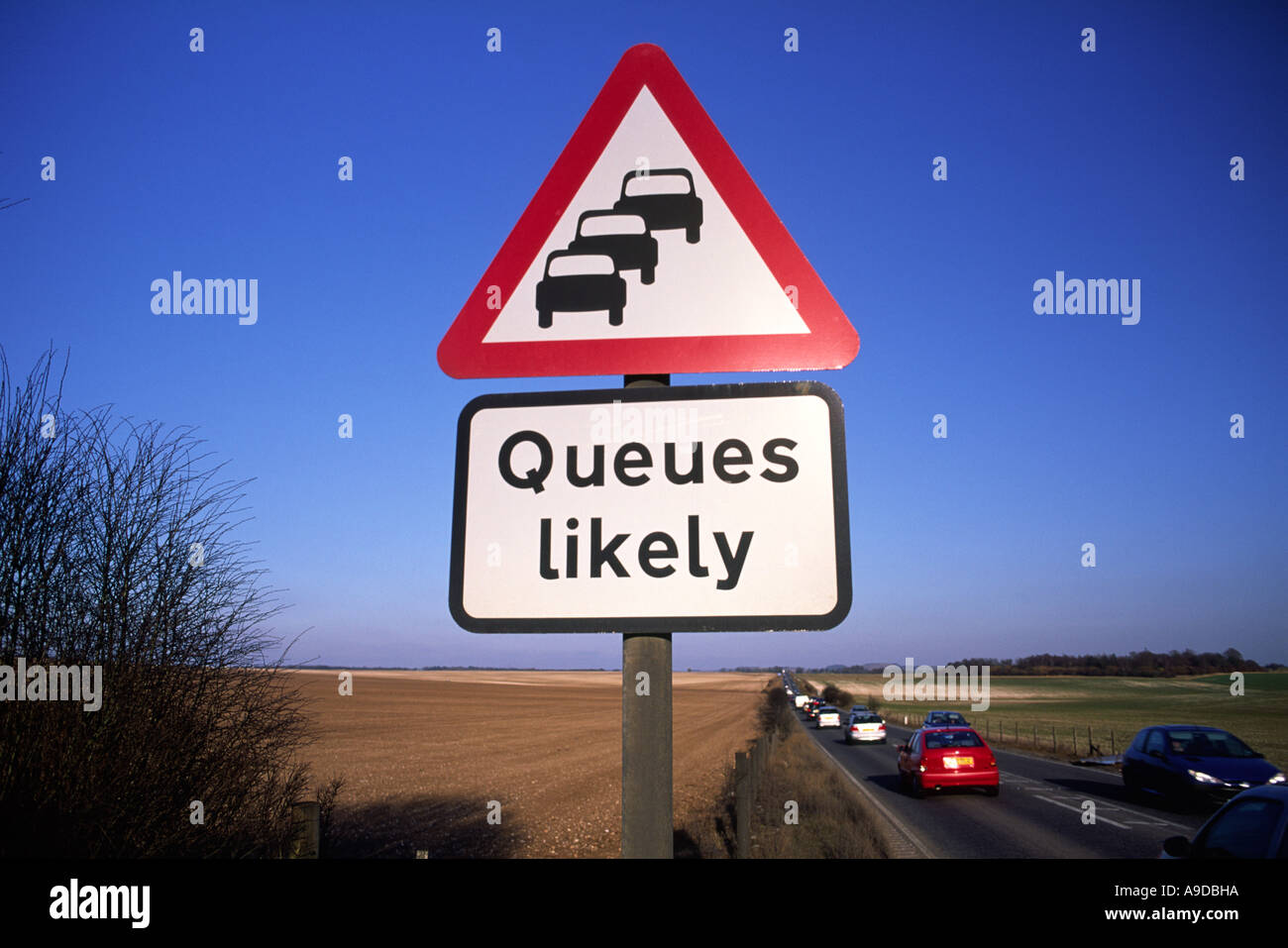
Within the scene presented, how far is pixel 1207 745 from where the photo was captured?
1489 cm

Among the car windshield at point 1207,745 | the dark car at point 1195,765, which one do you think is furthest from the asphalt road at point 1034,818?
the car windshield at point 1207,745

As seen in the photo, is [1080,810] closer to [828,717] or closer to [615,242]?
[615,242]

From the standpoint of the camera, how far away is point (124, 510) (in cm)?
547

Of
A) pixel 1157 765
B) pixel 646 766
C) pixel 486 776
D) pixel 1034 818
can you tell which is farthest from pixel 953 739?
pixel 646 766

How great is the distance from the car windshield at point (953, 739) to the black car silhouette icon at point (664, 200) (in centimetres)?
1929

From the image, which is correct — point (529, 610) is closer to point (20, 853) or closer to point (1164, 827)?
point (20, 853)

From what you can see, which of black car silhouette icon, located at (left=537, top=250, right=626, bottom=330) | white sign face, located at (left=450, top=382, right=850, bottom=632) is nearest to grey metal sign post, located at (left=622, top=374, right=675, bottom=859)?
white sign face, located at (left=450, top=382, right=850, bottom=632)

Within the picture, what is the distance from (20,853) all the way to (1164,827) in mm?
16500

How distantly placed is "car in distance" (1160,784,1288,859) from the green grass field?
2613 centimetres

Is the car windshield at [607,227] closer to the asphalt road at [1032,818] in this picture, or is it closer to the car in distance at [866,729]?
the asphalt road at [1032,818]

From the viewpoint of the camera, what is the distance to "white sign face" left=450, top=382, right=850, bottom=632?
1297 millimetres
